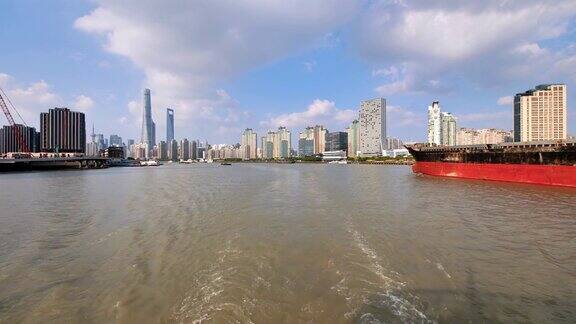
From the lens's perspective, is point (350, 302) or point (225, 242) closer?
point (350, 302)

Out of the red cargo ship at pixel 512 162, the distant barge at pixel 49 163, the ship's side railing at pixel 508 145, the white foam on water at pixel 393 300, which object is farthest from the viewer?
the distant barge at pixel 49 163

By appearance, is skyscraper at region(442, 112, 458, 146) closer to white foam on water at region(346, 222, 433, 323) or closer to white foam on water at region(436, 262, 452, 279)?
white foam on water at region(436, 262, 452, 279)

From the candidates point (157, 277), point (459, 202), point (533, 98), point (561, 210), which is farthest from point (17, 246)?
point (533, 98)

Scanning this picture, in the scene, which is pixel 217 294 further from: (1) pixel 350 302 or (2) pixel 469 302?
(2) pixel 469 302

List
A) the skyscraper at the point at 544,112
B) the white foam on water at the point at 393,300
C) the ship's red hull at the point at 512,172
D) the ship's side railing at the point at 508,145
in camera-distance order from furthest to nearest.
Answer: the skyscraper at the point at 544,112 → the ship's side railing at the point at 508,145 → the ship's red hull at the point at 512,172 → the white foam on water at the point at 393,300

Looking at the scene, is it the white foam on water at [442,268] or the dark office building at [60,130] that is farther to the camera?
the dark office building at [60,130]

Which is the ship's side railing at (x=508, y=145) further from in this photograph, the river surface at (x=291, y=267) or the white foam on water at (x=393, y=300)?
the white foam on water at (x=393, y=300)

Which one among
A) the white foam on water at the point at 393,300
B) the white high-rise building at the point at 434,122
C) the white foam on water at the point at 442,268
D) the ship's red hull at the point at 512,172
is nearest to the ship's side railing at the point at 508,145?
the ship's red hull at the point at 512,172

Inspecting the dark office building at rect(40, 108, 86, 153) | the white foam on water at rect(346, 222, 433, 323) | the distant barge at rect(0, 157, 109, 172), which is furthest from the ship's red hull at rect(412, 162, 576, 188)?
the dark office building at rect(40, 108, 86, 153)
